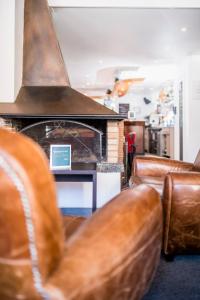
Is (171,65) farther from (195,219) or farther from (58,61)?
(195,219)

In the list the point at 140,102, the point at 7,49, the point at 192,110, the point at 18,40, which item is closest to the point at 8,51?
the point at 7,49

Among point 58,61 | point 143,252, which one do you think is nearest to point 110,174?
point 58,61

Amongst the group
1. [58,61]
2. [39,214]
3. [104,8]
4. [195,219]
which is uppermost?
[104,8]

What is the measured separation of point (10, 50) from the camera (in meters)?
3.22

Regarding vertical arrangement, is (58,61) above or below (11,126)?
above

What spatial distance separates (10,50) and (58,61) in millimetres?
544

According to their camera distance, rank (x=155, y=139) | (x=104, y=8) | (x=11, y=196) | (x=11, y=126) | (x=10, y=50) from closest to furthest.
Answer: (x=11, y=196)
(x=11, y=126)
(x=10, y=50)
(x=104, y=8)
(x=155, y=139)

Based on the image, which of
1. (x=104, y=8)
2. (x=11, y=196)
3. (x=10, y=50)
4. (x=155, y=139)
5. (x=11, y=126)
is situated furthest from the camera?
(x=155, y=139)

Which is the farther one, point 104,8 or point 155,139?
point 155,139

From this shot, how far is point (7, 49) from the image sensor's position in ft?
10.5

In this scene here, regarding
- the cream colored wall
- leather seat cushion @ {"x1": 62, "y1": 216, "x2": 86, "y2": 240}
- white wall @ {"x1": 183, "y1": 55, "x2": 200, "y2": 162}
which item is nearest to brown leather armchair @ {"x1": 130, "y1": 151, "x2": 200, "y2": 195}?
leather seat cushion @ {"x1": 62, "y1": 216, "x2": 86, "y2": 240}

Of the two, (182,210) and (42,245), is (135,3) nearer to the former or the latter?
(182,210)

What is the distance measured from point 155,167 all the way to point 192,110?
388 cm

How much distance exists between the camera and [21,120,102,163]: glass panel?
3.24m
